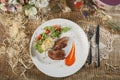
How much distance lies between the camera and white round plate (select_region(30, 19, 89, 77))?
1.15 m

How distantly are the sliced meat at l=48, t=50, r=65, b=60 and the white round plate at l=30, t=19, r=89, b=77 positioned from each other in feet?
0.04

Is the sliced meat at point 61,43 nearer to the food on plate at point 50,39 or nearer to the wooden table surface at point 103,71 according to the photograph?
the food on plate at point 50,39

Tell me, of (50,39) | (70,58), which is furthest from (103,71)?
(50,39)

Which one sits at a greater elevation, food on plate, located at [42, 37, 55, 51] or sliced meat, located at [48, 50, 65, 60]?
food on plate, located at [42, 37, 55, 51]

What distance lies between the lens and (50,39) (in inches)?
46.3

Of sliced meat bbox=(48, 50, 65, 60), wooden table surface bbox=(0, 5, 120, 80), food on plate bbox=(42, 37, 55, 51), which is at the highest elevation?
food on plate bbox=(42, 37, 55, 51)

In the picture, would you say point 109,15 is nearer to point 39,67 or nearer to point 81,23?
point 81,23

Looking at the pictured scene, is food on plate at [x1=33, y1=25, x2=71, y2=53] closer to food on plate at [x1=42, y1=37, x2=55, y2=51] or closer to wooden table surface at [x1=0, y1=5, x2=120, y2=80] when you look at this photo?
food on plate at [x1=42, y1=37, x2=55, y2=51]

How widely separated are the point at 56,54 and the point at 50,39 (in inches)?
2.5

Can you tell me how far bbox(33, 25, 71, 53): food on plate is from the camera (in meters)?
1.17

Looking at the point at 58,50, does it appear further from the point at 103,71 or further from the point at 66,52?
the point at 103,71

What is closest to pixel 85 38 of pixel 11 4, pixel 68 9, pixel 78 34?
pixel 78 34

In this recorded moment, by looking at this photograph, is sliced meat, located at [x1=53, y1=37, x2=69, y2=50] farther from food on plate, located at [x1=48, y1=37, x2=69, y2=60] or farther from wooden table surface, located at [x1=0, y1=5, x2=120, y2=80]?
wooden table surface, located at [x1=0, y1=5, x2=120, y2=80]

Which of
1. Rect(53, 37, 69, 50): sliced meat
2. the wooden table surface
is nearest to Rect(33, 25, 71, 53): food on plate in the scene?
Rect(53, 37, 69, 50): sliced meat
